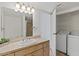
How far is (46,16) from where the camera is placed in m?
2.70

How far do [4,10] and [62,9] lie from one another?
120cm

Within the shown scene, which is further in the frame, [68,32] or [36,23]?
[68,32]

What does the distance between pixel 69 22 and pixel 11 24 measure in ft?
4.40

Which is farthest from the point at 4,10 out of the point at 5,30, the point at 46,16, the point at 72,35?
the point at 72,35

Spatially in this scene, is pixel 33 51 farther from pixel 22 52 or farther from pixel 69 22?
pixel 69 22

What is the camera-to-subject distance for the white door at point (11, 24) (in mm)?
1812

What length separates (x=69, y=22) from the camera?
8.21 feet

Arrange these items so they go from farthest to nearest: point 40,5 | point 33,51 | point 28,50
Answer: point 40,5 → point 33,51 → point 28,50

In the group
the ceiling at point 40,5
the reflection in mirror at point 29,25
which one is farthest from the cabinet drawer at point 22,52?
the ceiling at point 40,5

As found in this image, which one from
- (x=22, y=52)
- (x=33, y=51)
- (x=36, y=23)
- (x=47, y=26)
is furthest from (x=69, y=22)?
(x=22, y=52)

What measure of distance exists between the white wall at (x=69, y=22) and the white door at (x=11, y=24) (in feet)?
3.14

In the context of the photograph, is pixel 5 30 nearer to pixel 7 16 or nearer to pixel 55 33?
pixel 7 16

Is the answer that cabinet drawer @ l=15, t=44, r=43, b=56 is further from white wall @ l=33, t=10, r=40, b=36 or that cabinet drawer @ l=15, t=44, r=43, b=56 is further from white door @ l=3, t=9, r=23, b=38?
white wall @ l=33, t=10, r=40, b=36

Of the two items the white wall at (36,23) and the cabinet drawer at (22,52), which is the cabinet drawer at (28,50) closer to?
the cabinet drawer at (22,52)
